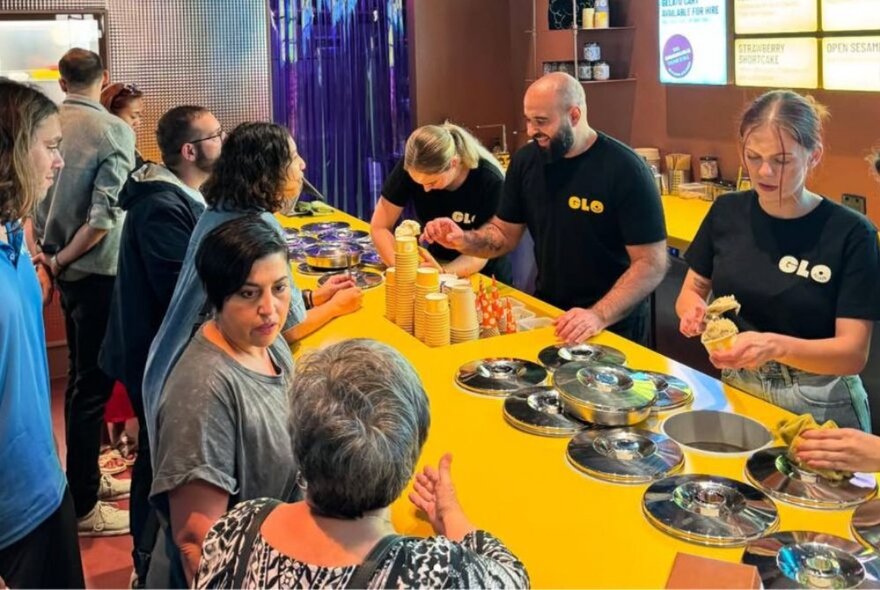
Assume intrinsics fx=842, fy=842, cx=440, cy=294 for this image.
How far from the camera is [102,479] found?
3756 mm

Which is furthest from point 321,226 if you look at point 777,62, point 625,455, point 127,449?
point 625,455

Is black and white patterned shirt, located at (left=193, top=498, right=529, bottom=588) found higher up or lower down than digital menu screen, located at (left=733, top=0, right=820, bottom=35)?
lower down

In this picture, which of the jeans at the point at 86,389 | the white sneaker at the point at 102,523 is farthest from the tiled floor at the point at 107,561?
the jeans at the point at 86,389

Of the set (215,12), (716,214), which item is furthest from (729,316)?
(215,12)

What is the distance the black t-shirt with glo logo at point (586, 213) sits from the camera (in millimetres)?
2850

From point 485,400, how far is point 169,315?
816mm

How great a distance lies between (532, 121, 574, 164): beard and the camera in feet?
9.52

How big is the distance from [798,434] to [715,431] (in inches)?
9.9

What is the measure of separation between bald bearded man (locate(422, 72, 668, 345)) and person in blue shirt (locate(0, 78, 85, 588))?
1.54 m

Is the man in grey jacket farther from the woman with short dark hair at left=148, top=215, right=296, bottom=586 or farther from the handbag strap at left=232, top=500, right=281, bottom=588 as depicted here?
the handbag strap at left=232, top=500, right=281, bottom=588

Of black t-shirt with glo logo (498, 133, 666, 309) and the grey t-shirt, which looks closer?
the grey t-shirt

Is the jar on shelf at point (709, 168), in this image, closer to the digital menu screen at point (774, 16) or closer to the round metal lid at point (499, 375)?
the digital menu screen at point (774, 16)

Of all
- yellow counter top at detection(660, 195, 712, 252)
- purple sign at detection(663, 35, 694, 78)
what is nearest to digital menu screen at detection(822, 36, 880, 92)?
yellow counter top at detection(660, 195, 712, 252)

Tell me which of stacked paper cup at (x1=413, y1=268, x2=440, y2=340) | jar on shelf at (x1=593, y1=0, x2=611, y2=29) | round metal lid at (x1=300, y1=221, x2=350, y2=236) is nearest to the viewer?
stacked paper cup at (x1=413, y1=268, x2=440, y2=340)
